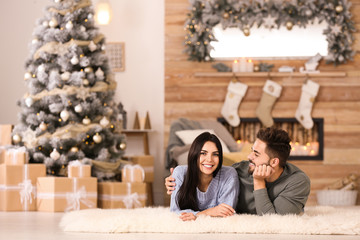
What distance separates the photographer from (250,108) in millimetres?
6164

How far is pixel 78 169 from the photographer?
4359 mm

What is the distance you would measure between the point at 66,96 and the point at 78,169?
55cm

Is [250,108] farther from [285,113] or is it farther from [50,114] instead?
[50,114]

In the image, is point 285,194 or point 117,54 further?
point 117,54

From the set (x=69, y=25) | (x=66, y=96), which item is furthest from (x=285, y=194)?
(x=69, y=25)

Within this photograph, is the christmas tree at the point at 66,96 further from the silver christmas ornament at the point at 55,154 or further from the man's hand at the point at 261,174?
the man's hand at the point at 261,174

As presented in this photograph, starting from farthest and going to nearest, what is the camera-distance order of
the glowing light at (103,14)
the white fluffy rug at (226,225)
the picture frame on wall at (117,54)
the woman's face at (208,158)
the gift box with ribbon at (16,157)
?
1. the picture frame on wall at (117,54)
2. the glowing light at (103,14)
3. the gift box with ribbon at (16,157)
4. the woman's face at (208,158)
5. the white fluffy rug at (226,225)

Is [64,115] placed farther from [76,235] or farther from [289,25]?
[289,25]

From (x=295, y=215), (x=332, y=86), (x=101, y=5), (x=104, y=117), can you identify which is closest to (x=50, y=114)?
(x=104, y=117)

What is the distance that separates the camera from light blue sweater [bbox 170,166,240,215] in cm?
292

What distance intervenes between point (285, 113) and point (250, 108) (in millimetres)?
355

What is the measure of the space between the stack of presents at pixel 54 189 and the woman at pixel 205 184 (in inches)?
58.7

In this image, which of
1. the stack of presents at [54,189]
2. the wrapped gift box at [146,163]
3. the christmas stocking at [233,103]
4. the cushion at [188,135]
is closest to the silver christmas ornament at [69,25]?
the stack of presents at [54,189]

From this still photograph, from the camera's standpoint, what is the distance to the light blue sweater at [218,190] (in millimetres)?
2918
